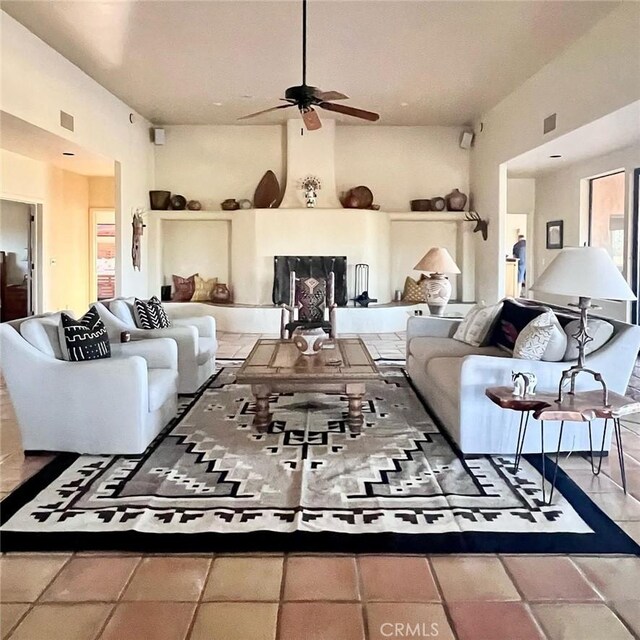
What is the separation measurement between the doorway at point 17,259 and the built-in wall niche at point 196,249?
2.11m

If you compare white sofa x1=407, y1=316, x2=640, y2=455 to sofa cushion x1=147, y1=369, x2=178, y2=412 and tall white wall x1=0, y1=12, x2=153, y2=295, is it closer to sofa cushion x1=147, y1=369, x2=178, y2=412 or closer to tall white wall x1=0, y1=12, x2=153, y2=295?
sofa cushion x1=147, y1=369, x2=178, y2=412

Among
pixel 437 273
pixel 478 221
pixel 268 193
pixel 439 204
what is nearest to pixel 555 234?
pixel 478 221

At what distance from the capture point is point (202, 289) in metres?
10.4

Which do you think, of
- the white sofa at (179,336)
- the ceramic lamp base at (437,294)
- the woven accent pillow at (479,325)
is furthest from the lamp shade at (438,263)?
the white sofa at (179,336)

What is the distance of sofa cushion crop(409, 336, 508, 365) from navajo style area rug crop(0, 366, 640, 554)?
0.83 m

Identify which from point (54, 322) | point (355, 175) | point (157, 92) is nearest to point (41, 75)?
point (157, 92)

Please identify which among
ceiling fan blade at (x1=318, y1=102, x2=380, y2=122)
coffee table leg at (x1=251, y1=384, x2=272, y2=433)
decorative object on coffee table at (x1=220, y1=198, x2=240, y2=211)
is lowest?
coffee table leg at (x1=251, y1=384, x2=272, y2=433)

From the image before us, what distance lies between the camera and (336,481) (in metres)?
3.18

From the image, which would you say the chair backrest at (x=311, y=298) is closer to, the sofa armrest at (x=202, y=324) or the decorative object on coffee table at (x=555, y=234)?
the sofa armrest at (x=202, y=324)

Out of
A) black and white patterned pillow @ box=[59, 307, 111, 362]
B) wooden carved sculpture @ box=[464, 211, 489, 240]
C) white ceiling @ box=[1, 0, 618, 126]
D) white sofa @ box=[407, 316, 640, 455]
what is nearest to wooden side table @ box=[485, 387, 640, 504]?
white sofa @ box=[407, 316, 640, 455]

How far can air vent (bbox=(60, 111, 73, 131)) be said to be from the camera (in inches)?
266

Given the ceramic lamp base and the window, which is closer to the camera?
the ceramic lamp base

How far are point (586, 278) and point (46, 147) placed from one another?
262 inches

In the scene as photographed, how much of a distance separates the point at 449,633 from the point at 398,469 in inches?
56.7
